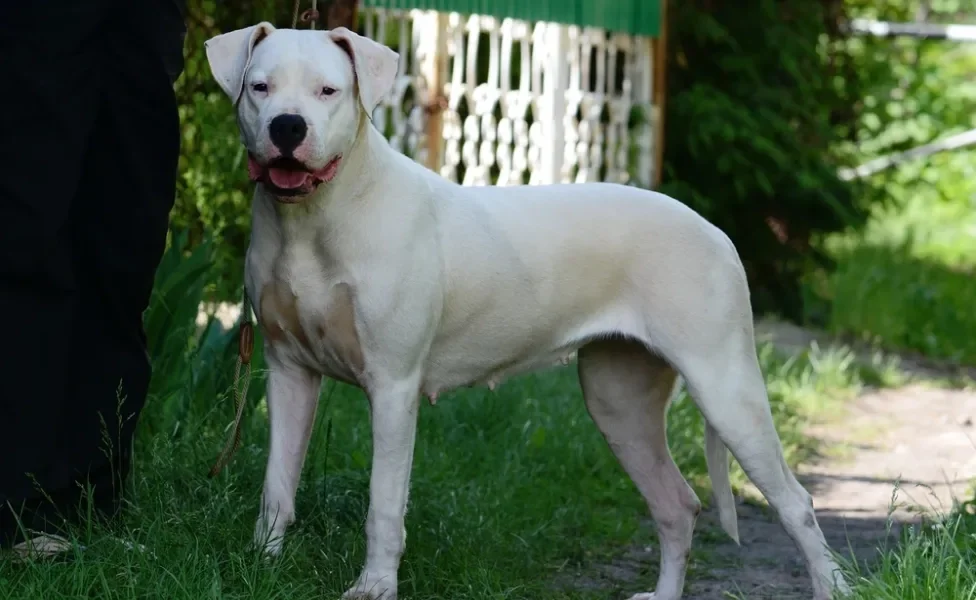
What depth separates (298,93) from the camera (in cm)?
314

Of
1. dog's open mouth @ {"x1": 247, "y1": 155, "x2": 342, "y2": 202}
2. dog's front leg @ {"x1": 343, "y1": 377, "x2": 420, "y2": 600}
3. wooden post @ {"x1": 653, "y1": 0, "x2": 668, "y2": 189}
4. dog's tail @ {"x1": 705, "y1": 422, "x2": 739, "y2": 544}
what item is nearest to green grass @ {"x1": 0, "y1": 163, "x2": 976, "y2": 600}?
dog's front leg @ {"x1": 343, "y1": 377, "x2": 420, "y2": 600}

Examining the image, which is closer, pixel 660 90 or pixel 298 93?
pixel 298 93

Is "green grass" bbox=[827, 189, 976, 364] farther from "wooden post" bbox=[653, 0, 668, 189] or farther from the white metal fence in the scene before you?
the white metal fence

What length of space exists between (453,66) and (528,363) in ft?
13.1

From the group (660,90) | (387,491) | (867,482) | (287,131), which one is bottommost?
(867,482)

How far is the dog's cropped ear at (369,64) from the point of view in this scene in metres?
3.25

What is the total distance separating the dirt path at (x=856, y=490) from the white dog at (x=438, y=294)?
1.17ft

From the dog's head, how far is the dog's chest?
23cm

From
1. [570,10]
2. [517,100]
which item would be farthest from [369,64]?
[570,10]

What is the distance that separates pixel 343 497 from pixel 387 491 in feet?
2.22

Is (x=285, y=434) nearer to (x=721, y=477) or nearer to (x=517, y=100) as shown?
(x=721, y=477)

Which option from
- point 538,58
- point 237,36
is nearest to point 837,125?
point 538,58

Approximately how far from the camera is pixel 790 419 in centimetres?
676

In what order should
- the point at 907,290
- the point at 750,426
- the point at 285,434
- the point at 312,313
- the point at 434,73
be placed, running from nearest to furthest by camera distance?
the point at 312,313, the point at 285,434, the point at 750,426, the point at 434,73, the point at 907,290
